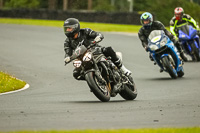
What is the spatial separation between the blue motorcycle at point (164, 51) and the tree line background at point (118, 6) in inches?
978

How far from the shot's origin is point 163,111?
28.5 feet

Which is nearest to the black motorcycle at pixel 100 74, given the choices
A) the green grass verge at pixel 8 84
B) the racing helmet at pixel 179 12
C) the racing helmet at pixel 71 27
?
the racing helmet at pixel 71 27

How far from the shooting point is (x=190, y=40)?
2075 centimetres

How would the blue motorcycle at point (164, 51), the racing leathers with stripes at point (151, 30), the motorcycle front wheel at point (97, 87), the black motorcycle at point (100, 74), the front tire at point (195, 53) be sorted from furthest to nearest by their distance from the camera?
the front tire at point (195, 53) < the racing leathers with stripes at point (151, 30) < the blue motorcycle at point (164, 51) < the black motorcycle at point (100, 74) < the motorcycle front wheel at point (97, 87)

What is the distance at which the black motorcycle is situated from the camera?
388 inches

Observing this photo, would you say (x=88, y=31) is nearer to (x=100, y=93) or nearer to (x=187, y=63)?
(x=100, y=93)

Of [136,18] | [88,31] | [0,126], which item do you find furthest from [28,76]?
[136,18]

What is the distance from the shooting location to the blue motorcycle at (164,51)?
15.6 m

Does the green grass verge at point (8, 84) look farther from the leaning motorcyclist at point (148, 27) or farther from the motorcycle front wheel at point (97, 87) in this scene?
the motorcycle front wheel at point (97, 87)

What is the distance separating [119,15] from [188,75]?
2647 cm

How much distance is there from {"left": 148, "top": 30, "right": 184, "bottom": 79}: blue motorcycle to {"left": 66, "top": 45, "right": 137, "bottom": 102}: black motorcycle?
15.2ft

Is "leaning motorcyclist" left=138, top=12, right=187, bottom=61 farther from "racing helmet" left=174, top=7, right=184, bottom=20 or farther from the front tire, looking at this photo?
the front tire

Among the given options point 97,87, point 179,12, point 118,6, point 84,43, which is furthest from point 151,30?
point 118,6

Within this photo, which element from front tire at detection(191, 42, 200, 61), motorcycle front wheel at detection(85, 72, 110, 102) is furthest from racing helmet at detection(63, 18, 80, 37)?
front tire at detection(191, 42, 200, 61)
